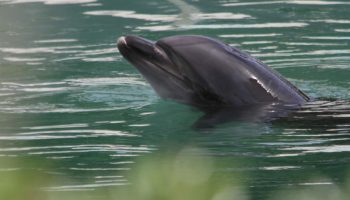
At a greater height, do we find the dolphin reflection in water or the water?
the dolphin reflection in water

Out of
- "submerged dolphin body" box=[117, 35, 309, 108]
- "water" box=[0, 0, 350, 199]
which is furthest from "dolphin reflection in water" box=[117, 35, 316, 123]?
"water" box=[0, 0, 350, 199]

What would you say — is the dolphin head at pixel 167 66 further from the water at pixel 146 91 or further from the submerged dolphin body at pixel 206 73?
the water at pixel 146 91

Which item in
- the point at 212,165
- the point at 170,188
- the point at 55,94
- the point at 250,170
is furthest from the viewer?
the point at 55,94

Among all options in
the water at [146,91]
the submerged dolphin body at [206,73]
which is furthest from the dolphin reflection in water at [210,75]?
the water at [146,91]

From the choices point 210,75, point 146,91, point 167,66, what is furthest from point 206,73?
point 146,91

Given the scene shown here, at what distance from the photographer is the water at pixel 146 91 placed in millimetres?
5234

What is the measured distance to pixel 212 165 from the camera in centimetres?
132

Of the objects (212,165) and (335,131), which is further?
(335,131)

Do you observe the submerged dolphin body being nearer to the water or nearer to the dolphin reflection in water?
the dolphin reflection in water

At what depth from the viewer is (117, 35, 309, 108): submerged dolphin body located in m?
6.46

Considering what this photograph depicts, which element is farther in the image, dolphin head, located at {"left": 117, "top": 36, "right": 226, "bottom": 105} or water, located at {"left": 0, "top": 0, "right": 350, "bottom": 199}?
dolphin head, located at {"left": 117, "top": 36, "right": 226, "bottom": 105}

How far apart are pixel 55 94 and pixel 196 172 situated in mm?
6305

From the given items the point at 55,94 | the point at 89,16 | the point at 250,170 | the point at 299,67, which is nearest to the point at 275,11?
the point at 89,16

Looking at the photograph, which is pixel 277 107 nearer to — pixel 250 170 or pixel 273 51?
pixel 250 170
